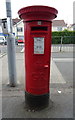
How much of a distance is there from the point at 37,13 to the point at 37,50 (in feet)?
2.26

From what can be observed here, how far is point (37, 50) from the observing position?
2262 millimetres

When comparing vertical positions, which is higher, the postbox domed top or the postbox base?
the postbox domed top

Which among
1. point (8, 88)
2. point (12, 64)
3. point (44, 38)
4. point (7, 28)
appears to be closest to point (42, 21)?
point (44, 38)

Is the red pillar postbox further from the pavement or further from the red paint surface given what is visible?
the pavement

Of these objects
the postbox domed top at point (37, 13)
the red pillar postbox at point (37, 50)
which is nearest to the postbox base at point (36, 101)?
the red pillar postbox at point (37, 50)

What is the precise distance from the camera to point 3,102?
290 cm

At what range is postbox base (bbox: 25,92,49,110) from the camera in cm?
251

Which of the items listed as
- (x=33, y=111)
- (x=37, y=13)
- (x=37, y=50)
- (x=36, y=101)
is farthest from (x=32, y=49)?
(x=33, y=111)

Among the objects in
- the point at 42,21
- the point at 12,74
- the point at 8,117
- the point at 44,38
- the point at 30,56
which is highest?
the point at 42,21

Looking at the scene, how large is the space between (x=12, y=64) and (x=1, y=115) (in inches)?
61.8

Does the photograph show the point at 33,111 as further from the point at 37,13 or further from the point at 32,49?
the point at 37,13

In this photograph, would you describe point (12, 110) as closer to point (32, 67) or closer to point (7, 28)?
point (32, 67)

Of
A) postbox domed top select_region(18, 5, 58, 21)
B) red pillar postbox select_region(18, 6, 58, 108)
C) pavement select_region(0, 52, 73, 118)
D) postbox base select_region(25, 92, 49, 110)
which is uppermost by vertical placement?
postbox domed top select_region(18, 5, 58, 21)

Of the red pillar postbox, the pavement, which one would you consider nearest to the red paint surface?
the red pillar postbox
